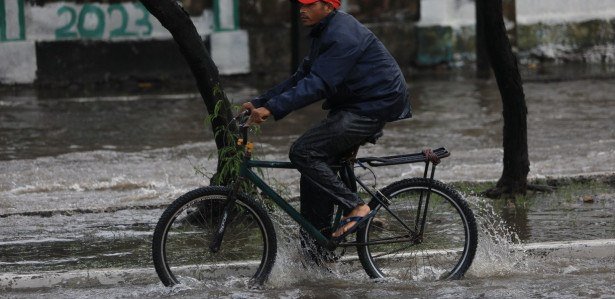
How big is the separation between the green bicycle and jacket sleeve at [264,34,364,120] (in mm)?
279

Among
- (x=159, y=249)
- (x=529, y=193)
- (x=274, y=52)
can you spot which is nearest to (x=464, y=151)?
(x=529, y=193)

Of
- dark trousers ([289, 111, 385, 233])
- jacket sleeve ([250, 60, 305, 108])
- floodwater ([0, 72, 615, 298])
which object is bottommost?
floodwater ([0, 72, 615, 298])

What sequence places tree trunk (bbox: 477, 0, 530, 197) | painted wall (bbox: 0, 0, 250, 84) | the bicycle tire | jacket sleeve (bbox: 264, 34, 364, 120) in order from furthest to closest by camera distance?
painted wall (bbox: 0, 0, 250, 84)
tree trunk (bbox: 477, 0, 530, 197)
the bicycle tire
jacket sleeve (bbox: 264, 34, 364, 120)

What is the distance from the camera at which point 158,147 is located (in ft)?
40.9

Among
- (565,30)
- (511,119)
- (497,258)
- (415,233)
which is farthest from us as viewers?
(565,30)

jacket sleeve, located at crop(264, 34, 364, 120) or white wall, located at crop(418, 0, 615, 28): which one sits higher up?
jacket sleeve, located at crop(264, 34, 364, 120)

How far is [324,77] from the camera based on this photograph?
6.39m

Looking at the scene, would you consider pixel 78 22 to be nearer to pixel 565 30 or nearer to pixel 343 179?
pixel 565 30

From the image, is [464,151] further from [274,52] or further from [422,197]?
[274,52]

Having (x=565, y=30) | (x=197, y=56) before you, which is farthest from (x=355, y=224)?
(x=565, y=30)

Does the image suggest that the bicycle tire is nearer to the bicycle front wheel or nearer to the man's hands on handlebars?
the man's hands on handlebars

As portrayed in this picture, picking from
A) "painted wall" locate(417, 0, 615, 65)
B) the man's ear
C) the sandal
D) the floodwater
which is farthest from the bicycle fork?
"painted wall" locate(417, 0, 615, 65)

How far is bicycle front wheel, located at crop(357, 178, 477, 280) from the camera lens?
6.82 meters

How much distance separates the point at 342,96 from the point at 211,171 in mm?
4483
